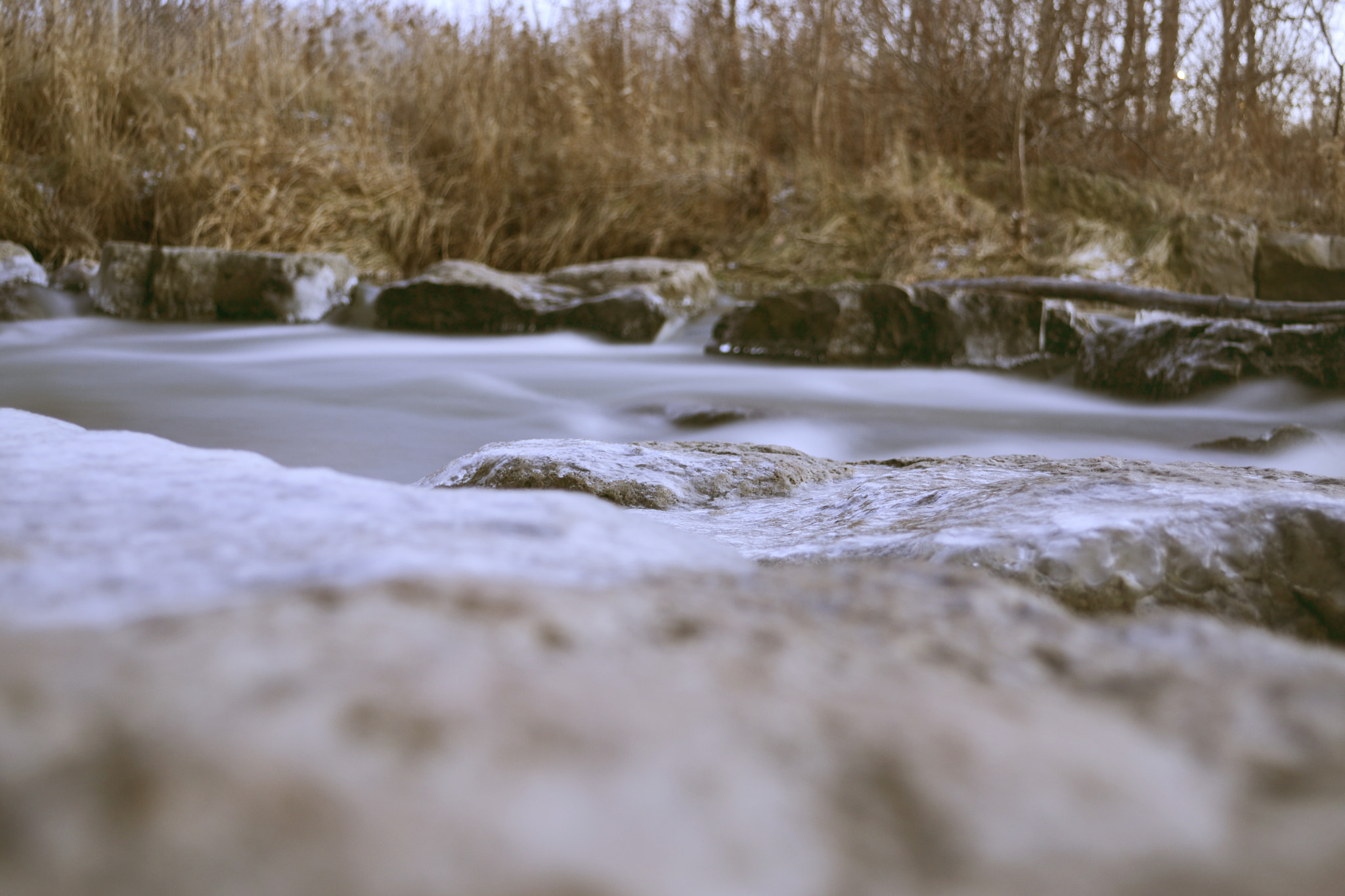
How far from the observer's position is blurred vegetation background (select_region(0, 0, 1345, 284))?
5996mm

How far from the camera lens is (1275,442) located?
8.65 feet

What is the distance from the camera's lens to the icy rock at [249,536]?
50 centimetres

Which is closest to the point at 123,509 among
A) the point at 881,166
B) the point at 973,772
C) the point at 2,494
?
the point at 2,494

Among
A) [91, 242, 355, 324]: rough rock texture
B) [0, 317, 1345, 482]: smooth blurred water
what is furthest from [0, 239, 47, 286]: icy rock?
[0, 317, 1345, 482]: smooth blurred water

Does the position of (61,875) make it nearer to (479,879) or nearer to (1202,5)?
(479,879)

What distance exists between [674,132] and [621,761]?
7.44m

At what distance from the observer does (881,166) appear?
7051mm

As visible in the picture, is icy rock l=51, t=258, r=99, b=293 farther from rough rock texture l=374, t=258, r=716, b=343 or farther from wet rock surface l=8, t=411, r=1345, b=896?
wet rock surface l=8, t=411, r=1345, b=896

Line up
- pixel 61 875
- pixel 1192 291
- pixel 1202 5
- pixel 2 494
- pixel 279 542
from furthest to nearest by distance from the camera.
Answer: pixel 1202 5
pixel 1192 291
pixel 2 494
pixel 279 542
pixel 61 875

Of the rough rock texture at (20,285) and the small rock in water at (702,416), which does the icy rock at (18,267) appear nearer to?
the rough rock texture at (20,285)

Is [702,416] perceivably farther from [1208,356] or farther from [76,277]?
[76,277]

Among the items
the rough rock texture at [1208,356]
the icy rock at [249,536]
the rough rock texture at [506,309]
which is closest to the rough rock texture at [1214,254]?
the rough rock texture at [1208,356]

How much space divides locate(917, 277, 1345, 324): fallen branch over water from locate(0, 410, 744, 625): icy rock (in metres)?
3.75

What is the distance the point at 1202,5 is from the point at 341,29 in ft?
22.7
